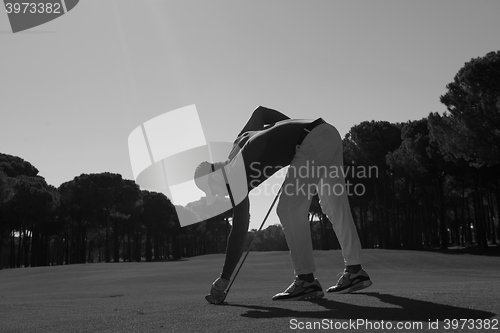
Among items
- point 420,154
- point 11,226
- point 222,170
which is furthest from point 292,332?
point 11,226

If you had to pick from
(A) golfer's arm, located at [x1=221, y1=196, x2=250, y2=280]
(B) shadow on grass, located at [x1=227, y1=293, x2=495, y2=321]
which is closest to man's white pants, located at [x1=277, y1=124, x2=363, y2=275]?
(A) golfer's arm, located at [x1=221, y1=196, x2=250, y2=280]

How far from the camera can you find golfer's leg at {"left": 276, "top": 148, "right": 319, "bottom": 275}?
185 inches

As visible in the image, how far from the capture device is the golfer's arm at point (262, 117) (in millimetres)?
5215

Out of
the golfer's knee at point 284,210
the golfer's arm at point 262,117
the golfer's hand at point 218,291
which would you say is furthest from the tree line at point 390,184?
the golfer's hand at point 218,291

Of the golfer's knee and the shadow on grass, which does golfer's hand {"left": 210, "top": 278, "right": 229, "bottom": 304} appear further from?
the golfer's knee

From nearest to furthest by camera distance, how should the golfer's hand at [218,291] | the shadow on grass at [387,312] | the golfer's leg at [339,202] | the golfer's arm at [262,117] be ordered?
the shadow on grass at [387,312] → the golfer's hand at [218,291] → the golfer's leg at [339,202] → the golfer's arm at [262,117]

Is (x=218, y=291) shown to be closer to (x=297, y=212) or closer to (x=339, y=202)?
(x=297, y=212)

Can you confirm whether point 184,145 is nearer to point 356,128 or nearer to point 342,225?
point 342,225

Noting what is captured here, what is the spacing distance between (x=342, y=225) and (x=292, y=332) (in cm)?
247

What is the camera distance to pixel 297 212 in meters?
4.71

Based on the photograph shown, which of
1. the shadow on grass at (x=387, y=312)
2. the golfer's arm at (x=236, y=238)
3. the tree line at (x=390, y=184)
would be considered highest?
the tree line at (x=390, y=184)

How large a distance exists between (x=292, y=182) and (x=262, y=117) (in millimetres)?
930

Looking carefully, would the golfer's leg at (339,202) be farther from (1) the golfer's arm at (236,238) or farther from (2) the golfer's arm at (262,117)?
(1) the golfer's arm at (236,238)

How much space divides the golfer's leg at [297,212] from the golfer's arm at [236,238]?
1.20 feet
